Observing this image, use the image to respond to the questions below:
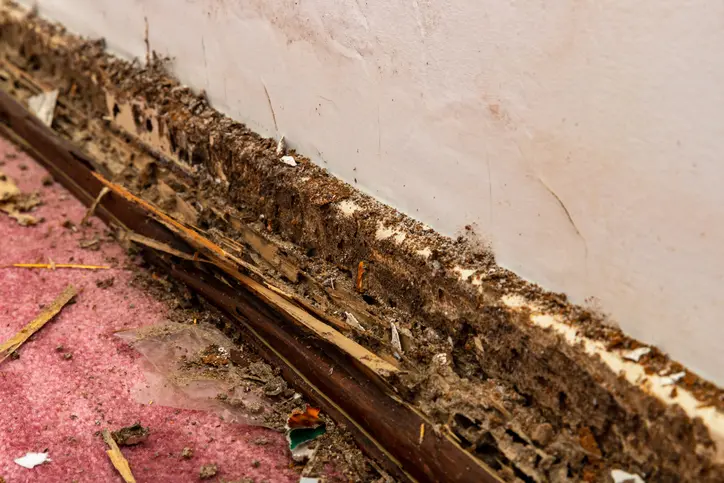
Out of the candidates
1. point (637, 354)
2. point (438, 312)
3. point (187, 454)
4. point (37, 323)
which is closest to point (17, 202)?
point (37, 323)

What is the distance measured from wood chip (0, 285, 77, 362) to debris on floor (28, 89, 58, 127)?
96cm

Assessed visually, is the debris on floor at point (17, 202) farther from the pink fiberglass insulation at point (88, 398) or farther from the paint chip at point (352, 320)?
the paint chip at point (352, 320)

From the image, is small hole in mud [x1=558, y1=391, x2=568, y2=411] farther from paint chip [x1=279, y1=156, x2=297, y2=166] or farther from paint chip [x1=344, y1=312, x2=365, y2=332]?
paint chip [x1=279, y1=156, x2=297, y2=166]

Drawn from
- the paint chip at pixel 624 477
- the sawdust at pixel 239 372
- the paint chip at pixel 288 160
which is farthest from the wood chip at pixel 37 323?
the paint chip at pixel 624 477

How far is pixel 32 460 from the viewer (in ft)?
4.85

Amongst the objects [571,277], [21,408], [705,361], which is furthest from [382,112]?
[21,408]

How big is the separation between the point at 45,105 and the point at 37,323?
1.22m

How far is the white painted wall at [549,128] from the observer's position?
1.09 meters

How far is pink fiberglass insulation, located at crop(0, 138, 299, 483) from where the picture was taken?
1.50 m

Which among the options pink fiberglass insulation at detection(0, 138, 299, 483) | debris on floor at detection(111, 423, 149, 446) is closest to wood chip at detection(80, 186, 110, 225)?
pink fiberglass insulation at detection(0, 138, 299, 483)

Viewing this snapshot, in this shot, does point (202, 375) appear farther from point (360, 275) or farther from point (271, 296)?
point (360, 275)

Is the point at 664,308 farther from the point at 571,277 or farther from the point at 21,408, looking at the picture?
the point at 21,408

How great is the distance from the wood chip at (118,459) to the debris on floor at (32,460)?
0.13 metres

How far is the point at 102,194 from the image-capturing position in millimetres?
2287
